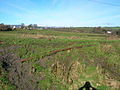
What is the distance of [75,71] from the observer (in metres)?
6.21

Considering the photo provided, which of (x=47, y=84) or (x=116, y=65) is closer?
(x=47, y=84)

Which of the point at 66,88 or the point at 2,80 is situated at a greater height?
the point at 2,80

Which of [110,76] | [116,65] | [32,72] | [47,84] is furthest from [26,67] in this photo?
[116,65]

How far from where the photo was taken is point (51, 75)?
5836mm

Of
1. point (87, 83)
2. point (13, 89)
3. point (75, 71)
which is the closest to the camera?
point (13, 89)

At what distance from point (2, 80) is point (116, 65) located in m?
7.49

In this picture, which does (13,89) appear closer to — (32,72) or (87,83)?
(32,72)

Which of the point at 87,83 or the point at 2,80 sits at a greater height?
the point at 2,80

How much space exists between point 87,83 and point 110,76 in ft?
5.33

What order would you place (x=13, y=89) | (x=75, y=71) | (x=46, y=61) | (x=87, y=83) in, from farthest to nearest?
1. (x=46, y=61)
2. (x=75, y=71)
3. (x=87, y=83)
4. (x=13, y=89)

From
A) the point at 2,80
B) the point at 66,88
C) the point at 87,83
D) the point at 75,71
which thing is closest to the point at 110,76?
the point at 87,83

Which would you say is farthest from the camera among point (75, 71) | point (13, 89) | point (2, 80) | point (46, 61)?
point (46, 61)

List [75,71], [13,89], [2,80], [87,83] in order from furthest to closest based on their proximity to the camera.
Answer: [75,71] → [87,83] → [2,80] → [13,89]

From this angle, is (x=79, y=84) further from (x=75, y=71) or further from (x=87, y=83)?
(x=75, y=71)
